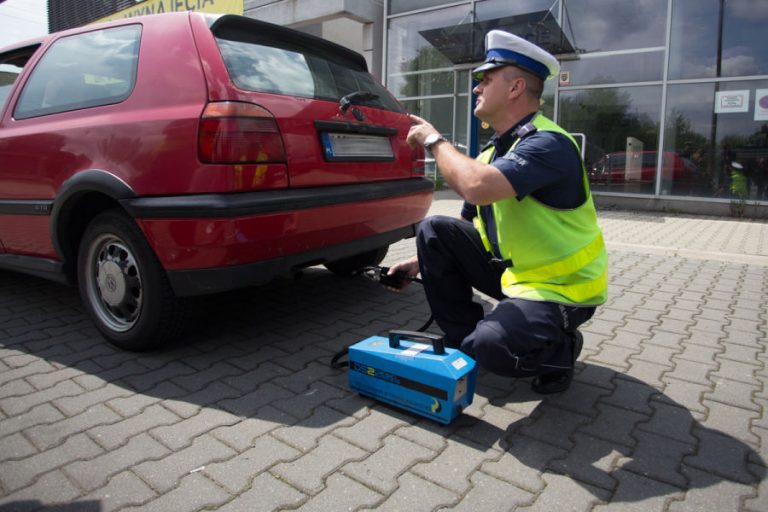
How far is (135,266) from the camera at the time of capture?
2.69 meters

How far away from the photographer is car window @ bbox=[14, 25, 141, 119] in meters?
2.70

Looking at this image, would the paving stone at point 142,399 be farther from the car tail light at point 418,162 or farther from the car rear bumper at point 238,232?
the car tail light at point 418,162

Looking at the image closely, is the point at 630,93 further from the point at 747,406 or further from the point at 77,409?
the point at 77,409

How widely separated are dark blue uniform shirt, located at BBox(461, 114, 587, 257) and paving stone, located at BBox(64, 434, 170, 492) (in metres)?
1.61

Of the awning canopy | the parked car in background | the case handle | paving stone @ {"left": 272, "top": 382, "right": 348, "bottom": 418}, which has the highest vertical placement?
the awning canopy

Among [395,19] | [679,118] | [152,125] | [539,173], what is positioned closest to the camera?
[539,173]

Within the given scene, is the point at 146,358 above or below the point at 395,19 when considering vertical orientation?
below

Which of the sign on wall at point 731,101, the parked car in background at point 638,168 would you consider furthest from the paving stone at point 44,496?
the sign on wall at point 731,101

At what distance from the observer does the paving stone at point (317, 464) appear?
1752 millimetres

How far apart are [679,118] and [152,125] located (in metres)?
9.01

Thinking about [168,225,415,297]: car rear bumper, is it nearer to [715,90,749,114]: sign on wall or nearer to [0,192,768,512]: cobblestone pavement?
[0,192,768,512]: cobblestone pavement

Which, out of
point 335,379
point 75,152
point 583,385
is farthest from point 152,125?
point 583,385

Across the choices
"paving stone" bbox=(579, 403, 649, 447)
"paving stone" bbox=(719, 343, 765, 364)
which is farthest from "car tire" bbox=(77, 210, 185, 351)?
"paving stone" bbox=(719, 343, 765, 364)

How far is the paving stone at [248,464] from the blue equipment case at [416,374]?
46 cm
